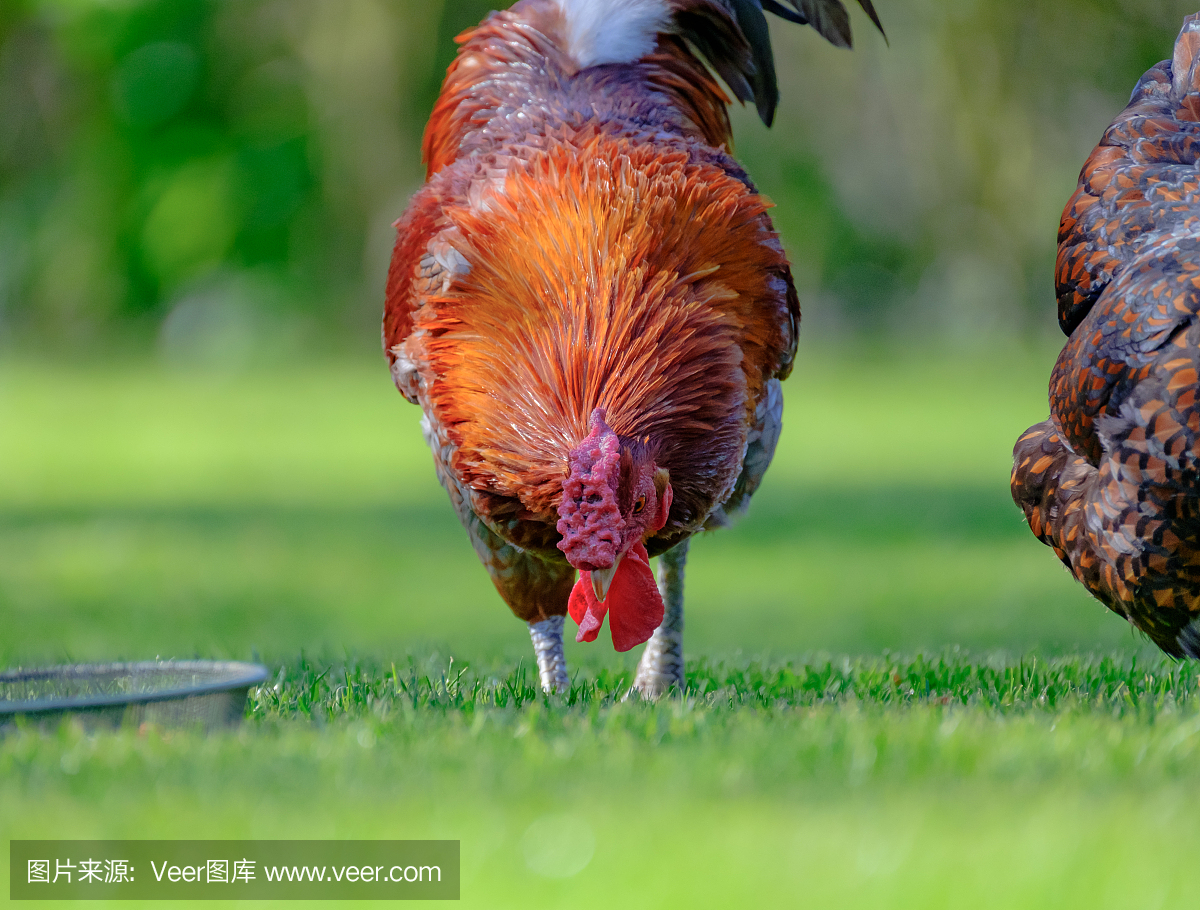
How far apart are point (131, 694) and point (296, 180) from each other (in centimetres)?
2307

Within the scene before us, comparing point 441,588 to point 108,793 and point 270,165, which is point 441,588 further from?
point 270,165

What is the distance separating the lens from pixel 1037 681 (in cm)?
514

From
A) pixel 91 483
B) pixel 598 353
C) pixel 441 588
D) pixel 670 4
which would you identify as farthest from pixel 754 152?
pixel 598 353

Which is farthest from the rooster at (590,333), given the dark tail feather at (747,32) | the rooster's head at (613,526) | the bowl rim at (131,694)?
the bowl rim at (131,694)

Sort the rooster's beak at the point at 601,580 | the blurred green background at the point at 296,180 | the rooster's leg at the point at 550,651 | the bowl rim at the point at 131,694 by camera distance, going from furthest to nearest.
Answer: the blurred green background at the point at 296,180, the rooster's leg at the point at 550,651, the rooster's beak at the point at 601,580, the bowl rim at the point at 131,694

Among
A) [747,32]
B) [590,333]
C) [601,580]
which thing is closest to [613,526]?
[601,580]

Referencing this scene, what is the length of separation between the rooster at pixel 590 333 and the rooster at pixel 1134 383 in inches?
37.8

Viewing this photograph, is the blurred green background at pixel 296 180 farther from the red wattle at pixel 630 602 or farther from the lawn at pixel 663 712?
the red wattle at pixel 630 602

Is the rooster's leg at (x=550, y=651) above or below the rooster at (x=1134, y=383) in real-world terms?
below

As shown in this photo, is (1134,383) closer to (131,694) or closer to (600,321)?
(600,321)

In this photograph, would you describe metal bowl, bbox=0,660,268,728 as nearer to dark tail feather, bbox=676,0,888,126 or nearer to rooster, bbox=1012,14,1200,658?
rooster, bbox=1012,14,1200,658

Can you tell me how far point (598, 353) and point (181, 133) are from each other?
24425 mm

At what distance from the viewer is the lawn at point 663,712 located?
3.10 metres

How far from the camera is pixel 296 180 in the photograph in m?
26.2
